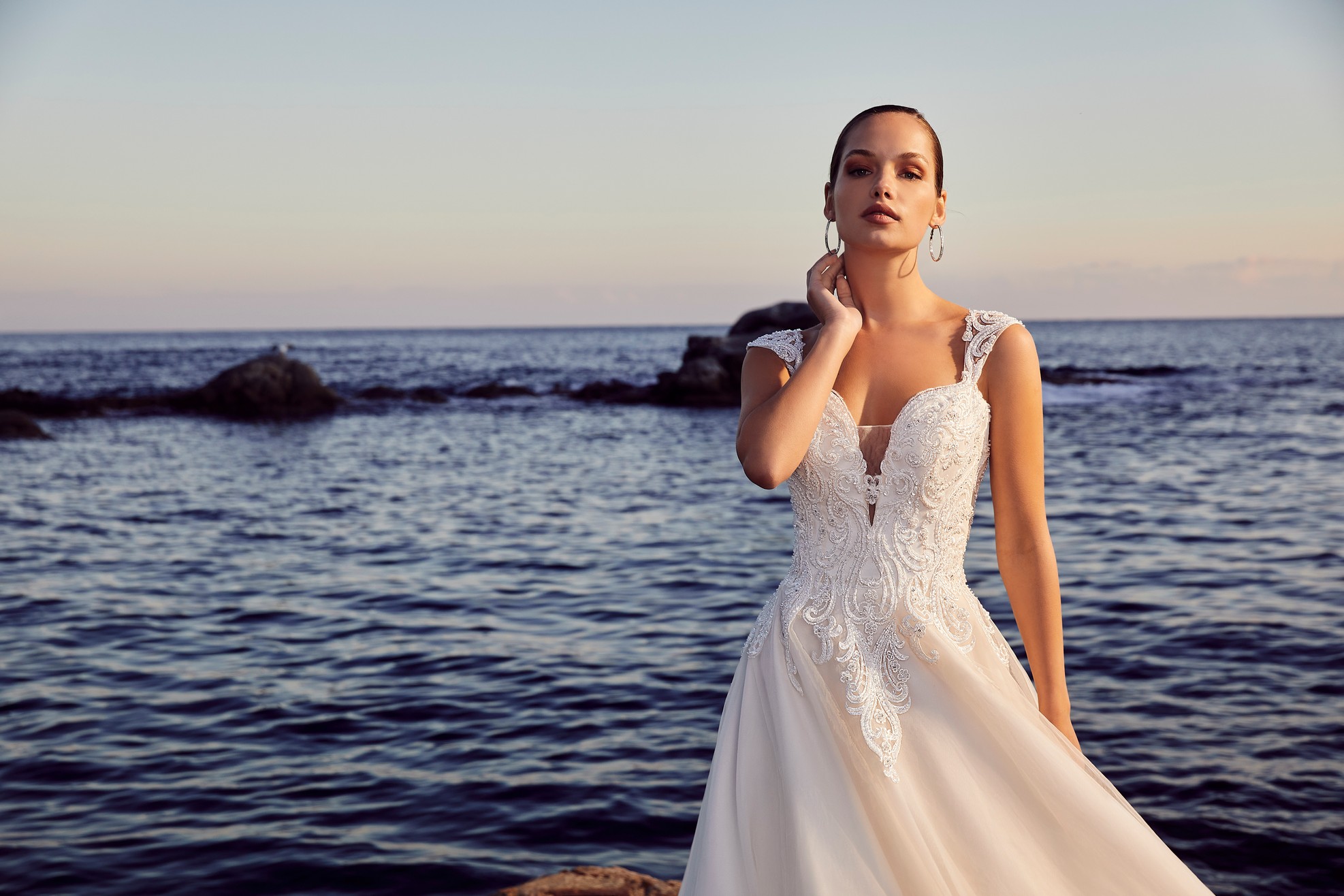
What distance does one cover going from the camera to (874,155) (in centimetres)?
269

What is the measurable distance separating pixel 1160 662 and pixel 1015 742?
23.6ft

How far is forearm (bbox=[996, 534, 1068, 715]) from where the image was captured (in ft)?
8.73

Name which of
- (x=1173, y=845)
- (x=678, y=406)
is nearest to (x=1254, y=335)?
(x=678, y=406)

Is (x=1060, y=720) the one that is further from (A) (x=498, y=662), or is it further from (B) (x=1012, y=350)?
(A) (x=498, y=662)

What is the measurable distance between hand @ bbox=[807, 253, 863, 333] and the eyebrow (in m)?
0.28

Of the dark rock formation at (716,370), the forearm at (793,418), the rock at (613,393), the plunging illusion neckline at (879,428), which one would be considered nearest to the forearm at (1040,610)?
the plunging illusion neckline at (879,428)

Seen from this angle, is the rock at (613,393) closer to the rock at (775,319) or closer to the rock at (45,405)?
the rock at (775,319)

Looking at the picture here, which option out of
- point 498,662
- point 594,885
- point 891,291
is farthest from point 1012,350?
point 498,662

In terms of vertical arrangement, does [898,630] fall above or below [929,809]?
above

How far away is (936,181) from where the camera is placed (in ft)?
9.21

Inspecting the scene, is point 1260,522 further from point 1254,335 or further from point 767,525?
point 1254,335

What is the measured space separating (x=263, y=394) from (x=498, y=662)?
2954 cm

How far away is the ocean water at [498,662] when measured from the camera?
20.9 feet

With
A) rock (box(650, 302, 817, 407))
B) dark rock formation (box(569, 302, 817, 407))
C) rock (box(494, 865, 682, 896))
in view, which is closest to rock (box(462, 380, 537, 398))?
dark rock formation (box(569, 302, 817, 407))
